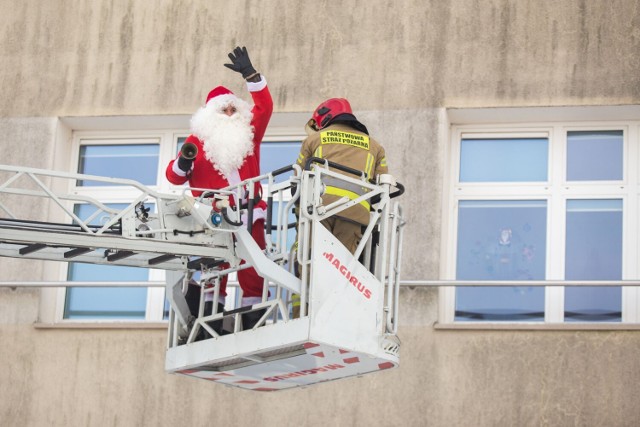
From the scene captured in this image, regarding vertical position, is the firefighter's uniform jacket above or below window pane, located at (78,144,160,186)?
below

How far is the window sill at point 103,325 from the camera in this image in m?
15.1

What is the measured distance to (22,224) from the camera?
1162 centimetres

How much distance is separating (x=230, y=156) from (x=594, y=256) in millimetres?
4143

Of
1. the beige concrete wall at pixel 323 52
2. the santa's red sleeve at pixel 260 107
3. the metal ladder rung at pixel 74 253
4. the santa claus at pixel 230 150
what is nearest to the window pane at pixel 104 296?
the beige concrete wall at pixel 323 52

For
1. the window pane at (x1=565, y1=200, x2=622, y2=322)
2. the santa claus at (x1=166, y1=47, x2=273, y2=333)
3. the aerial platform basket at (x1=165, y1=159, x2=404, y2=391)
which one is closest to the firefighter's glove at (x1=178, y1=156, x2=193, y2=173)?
the santa claus at (x1=166, y1=47, x2=273, y2=333)

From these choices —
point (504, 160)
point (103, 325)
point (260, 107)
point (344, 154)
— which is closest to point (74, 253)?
point (260, 107)

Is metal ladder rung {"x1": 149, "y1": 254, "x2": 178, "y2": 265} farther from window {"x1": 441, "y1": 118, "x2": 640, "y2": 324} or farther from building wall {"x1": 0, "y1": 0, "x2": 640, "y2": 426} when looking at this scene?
Result: window {"x1": 441, "y1": 118, "x2": 640, "y2": 324}

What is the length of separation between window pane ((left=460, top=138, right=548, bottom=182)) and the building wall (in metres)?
0.49

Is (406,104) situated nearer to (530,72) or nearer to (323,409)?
(530,72)

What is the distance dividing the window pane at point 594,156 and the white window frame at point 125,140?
8.59 feet

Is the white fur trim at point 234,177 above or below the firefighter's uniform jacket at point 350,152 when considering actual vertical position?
below

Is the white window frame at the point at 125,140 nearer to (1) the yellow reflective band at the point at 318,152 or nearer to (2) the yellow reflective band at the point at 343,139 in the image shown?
(2) the yellow reflective band at the point at 343,139

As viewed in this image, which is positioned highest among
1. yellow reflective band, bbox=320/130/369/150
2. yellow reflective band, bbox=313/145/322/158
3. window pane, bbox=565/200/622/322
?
yellow reflective band, bbox=320/130/369/150

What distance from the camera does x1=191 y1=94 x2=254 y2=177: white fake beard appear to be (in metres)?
12.7
